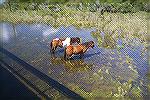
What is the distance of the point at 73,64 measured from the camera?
1116 centimetres

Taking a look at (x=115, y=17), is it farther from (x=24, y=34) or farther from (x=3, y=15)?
(x=3, y=15)

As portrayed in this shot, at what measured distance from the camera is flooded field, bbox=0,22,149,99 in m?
8.94

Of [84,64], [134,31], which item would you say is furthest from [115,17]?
[84,64]

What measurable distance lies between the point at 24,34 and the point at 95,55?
5.29 meters

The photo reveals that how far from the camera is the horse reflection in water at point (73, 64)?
10.6m

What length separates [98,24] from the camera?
1862cm

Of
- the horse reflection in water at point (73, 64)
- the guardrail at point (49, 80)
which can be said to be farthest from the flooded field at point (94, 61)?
the guardrail at point (49, 80)

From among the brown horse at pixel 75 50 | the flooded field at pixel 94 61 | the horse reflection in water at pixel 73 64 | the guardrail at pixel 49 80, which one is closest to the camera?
the guardrail at pixel 49 80

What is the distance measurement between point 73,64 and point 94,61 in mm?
836

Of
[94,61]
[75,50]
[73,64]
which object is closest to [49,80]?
[73,64]

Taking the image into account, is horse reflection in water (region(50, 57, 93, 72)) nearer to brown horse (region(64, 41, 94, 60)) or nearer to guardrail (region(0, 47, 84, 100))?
brown horse (region(64, 41, 94, 60))

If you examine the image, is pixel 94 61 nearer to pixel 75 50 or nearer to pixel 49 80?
pixel 75 50

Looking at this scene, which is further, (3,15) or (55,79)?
(3,15)

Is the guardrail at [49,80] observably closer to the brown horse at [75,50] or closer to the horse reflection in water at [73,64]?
the horse reflection in water at [73,64]
